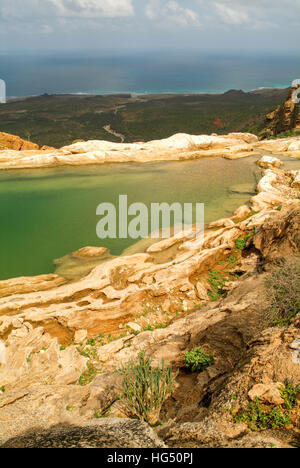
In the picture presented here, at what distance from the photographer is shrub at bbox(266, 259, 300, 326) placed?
18.6 ft

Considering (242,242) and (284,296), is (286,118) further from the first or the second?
(284,296)

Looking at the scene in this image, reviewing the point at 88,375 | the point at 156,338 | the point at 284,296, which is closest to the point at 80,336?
the point at 88,375

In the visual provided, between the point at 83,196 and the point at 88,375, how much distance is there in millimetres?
14654

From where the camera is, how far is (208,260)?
35.7 feet

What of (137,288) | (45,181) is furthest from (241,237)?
(45,181)

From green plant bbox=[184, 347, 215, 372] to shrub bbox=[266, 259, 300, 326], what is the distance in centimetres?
144

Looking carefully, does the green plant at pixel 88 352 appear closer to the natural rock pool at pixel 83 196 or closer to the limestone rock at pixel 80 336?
the limestone rock at pixel 80 336

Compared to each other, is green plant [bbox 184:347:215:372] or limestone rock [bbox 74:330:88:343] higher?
green plant [bbox 184:347:215:372]

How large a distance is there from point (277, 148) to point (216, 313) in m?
27.0

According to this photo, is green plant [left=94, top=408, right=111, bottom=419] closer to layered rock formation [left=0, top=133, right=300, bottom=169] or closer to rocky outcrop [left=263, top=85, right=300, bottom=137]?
layered rock formation [left=0, top=133, right=300, bottom=169]

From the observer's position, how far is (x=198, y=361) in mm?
5418

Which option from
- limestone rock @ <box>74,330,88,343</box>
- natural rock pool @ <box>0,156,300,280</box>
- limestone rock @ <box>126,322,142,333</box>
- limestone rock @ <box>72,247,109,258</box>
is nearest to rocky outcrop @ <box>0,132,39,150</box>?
natural rock pool @ <box>0,156,300,280</box>

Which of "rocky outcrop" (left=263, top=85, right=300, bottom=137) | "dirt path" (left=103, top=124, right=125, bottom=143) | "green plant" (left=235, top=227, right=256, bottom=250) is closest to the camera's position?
"green plant" (left=235, top=227, right=256, bottom=250)
